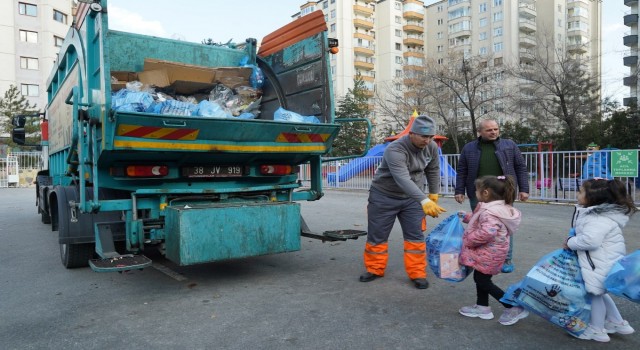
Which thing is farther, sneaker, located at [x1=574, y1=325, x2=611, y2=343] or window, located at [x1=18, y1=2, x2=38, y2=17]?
window, located at [x1=18, y1=2, x2=38, y2=17]

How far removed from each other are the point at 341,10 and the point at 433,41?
569 inches

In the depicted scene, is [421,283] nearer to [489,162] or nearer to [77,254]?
[489,162]

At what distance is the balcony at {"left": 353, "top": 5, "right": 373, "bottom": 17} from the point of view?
67.9 meters

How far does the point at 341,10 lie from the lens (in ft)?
219

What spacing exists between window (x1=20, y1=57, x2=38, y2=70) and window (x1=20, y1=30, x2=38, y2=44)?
165 cm

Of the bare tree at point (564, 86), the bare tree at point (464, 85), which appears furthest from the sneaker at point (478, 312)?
the bare tree at point (464, 85)

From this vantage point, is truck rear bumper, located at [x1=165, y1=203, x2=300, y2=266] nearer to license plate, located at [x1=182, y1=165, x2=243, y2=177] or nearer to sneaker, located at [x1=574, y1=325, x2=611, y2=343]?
license plate, located at [x1=182, y1=165, x2=243, y2=177]

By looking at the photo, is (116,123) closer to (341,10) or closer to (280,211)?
(280,211)

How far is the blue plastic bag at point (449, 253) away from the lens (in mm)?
3471

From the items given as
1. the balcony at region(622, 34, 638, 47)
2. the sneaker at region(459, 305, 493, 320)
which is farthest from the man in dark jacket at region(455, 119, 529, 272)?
the balcony at region(622, 34, 638, 47)

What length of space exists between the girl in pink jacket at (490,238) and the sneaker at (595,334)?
381mm

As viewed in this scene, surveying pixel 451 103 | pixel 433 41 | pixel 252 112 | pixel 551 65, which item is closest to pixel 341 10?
pixel 433 41

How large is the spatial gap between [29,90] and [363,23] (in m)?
42.1

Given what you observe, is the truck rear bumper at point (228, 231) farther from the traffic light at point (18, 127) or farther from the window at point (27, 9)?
the window at point (27, 9)
